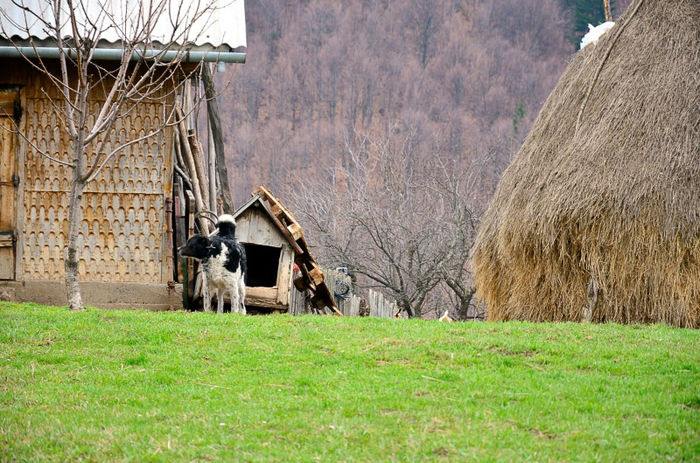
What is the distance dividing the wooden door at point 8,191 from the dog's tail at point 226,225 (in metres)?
3.09

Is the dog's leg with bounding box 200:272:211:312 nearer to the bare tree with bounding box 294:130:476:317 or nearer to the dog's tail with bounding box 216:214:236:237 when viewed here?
the dog's tail with bounding box 216:214:236:237

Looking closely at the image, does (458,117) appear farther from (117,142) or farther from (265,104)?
(117,142)

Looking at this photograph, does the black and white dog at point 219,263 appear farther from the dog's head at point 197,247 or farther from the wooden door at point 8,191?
the wooden door at point 8,191

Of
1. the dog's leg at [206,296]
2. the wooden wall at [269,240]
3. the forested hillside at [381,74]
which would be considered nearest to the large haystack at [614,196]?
the wooden wall at [269,240]

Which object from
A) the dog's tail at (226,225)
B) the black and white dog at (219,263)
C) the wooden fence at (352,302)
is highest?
the dog's tail at (226,225)

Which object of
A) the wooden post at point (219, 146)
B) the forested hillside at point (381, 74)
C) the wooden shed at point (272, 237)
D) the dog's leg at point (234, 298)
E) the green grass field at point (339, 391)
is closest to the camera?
the green grass field at point (339, 391)

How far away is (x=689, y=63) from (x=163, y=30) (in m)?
7.64

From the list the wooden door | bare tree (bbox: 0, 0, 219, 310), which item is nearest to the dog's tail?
bare tree (bbox: 0, 0, 219, 310)

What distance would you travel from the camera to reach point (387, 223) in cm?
2291

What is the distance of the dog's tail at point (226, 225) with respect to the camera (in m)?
11.5

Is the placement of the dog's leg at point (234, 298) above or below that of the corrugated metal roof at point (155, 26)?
below

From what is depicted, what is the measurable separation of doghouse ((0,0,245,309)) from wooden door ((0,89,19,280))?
0.05ft

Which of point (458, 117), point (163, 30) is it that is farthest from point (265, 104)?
point (163, 30)

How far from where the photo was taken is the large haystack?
10.4m
